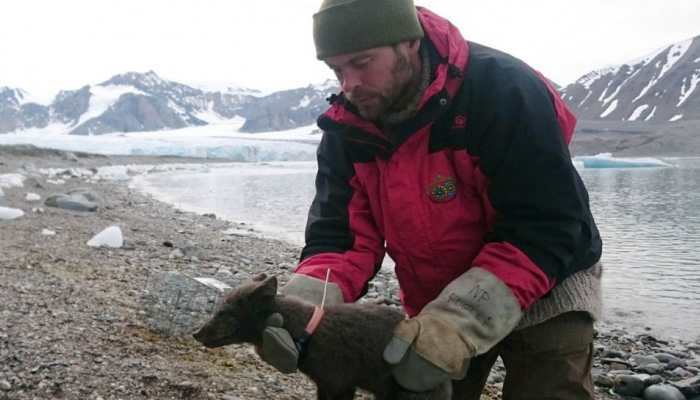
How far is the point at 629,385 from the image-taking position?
4918mm

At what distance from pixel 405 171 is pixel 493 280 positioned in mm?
566

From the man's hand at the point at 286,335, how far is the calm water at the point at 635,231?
5.38 metres

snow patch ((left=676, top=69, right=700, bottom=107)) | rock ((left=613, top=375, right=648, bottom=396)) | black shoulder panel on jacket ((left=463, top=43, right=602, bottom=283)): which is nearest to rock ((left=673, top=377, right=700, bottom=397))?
rock ((left=613, top=375, right=648, bottom=396))

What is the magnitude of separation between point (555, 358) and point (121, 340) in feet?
8.89

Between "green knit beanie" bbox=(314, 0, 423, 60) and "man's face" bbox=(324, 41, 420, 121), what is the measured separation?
3 cm

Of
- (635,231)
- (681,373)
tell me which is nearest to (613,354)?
(681,373)

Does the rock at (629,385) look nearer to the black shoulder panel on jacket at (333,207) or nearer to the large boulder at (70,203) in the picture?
the black shoulder panel on jacket at (333,207)

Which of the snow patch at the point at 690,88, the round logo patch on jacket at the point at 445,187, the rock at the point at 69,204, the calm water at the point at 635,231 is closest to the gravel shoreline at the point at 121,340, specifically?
the calm water at the point at 635,231

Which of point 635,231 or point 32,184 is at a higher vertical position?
point 32,184

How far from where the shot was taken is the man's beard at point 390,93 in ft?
8.28

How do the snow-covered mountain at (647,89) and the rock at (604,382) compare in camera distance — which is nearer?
the rock at (604,382)

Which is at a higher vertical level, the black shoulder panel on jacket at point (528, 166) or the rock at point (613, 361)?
the black shoulder panel on jacket at point (528, 166)

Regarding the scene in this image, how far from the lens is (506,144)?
8.05ft

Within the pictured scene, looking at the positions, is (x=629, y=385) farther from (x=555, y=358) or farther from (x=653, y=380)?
(x=555, y=358)
